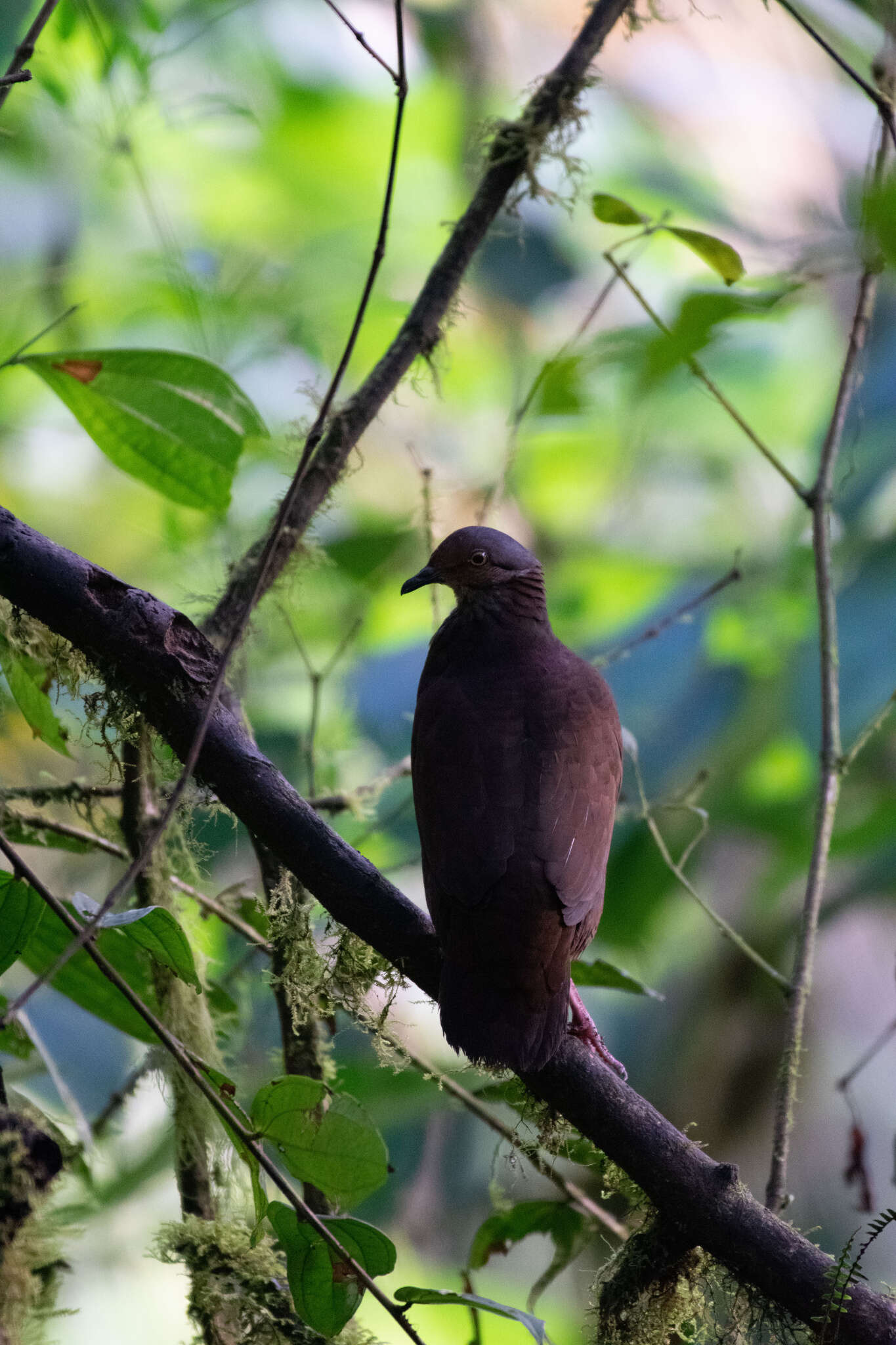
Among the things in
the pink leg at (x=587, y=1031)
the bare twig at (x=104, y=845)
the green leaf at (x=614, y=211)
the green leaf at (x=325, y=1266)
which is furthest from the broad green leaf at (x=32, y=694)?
the green leaf at (x=614, y=211)

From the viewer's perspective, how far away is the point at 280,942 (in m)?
1.93

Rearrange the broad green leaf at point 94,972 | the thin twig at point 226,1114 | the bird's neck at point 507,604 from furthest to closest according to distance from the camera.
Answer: the bird's neck at point 507,604 < the broad green leaf at point 94,972 < the thin twig at point 226,1114

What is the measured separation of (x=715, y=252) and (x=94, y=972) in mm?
1719

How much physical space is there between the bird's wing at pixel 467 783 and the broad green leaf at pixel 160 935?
55 centimetres

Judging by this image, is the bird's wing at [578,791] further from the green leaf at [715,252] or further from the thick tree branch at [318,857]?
the green leaf at [715,252]

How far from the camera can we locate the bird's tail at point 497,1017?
1.75 meters

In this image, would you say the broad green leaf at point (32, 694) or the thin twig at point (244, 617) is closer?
the thin twig at point (244, 617)

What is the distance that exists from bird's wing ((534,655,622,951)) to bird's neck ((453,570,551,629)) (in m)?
0.24

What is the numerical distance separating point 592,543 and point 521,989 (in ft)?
12.2

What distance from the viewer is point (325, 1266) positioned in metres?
1.59

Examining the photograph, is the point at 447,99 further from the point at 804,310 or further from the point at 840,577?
the point at 840,577

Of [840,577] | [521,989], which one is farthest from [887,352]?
[521,989]

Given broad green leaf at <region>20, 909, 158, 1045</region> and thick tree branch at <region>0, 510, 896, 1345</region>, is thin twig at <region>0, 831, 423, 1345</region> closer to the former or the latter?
thick tree branch at <region>0, 510, 896, 1345</region>

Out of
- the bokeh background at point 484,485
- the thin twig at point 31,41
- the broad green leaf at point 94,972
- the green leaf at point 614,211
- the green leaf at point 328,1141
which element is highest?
the bokeh background at point 484,485
